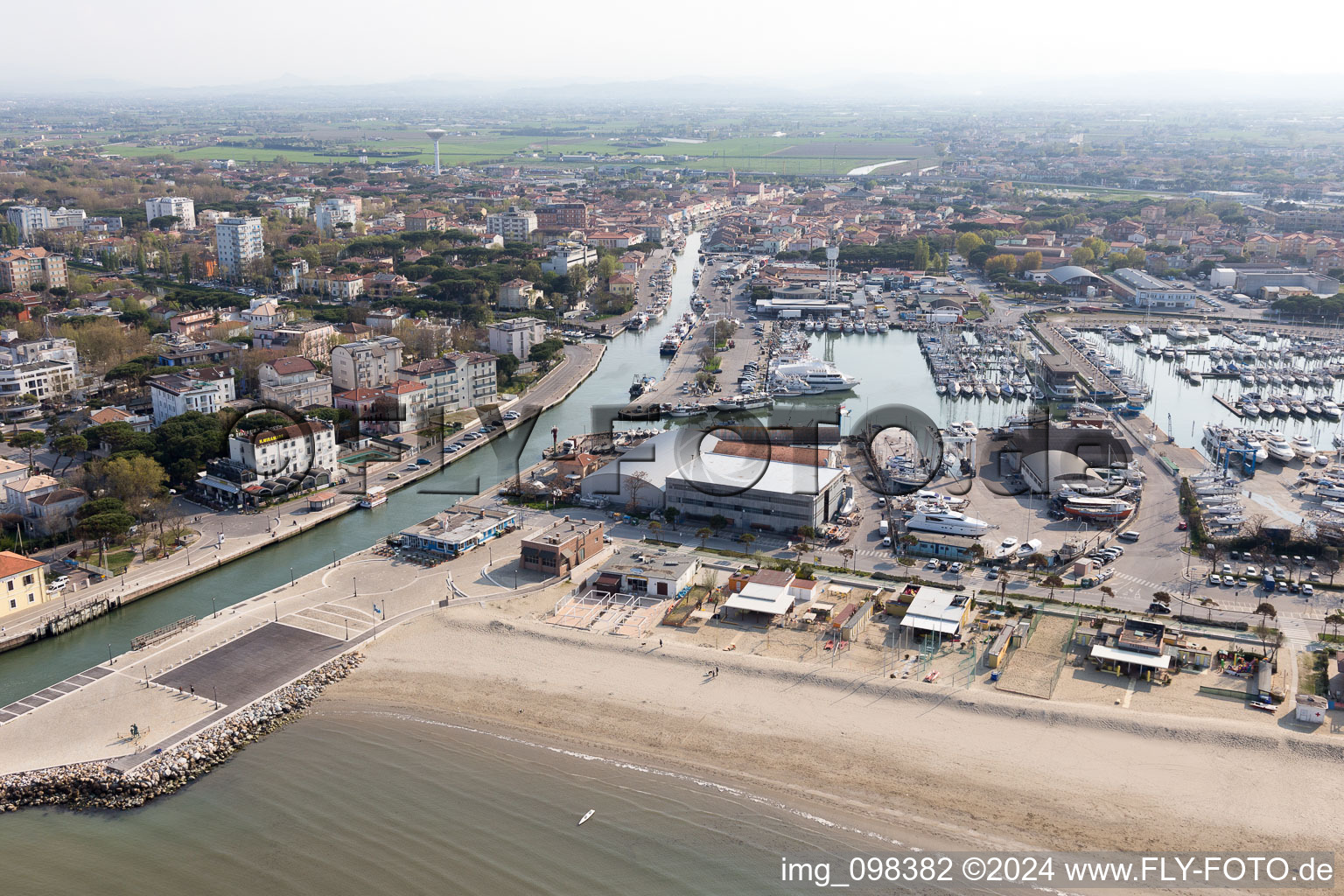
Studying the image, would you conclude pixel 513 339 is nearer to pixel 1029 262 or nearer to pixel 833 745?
pixel 833 745

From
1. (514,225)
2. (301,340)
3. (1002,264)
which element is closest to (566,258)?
(514,225)

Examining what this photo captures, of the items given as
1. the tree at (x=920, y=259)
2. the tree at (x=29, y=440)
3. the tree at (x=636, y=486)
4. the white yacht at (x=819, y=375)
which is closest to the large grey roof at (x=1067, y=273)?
the tree at (x=920, y=259)

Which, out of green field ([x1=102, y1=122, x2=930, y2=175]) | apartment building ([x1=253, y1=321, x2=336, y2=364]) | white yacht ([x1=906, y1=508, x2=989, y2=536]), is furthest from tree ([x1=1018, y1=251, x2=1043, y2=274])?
green field ([x1=102, y1=122, x2=930, y2=175])

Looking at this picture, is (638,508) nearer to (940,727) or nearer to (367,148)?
(940,727)

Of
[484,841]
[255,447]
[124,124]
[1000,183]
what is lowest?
[484,841]

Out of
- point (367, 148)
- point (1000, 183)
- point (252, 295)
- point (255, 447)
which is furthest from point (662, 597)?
point (367, 148)

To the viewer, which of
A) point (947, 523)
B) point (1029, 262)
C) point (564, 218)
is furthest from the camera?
point (564, 218)

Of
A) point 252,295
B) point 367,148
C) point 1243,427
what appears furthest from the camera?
point 367,148
